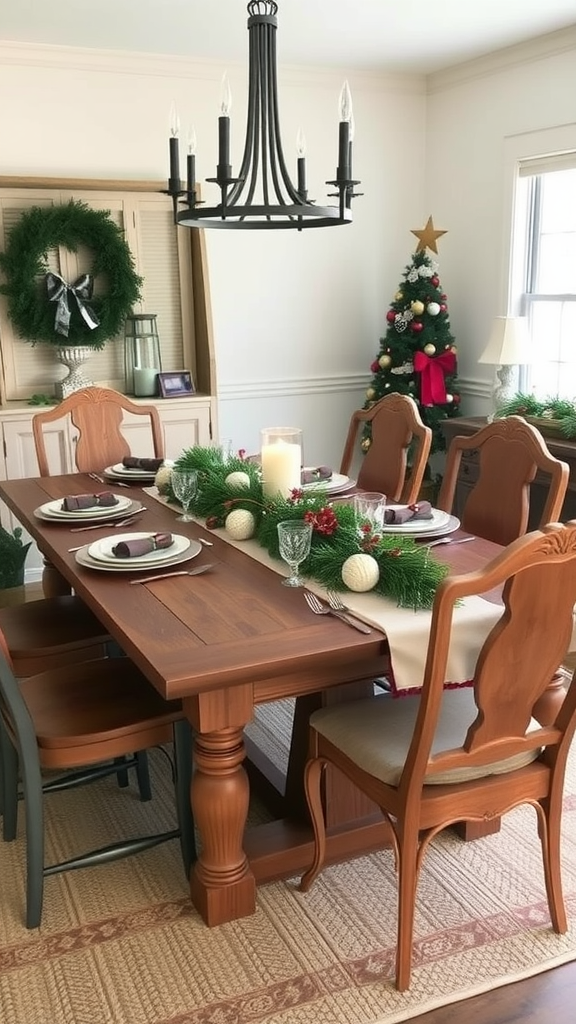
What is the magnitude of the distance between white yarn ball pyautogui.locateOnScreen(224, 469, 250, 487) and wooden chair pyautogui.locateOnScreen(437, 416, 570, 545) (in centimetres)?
66

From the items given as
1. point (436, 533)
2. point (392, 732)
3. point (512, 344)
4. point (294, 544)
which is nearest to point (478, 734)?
point (392, 732)

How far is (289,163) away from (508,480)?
290cm

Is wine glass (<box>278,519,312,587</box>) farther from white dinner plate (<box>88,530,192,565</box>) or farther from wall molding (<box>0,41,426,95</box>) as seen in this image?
wall molding (<box>0,41,426,95</box>)

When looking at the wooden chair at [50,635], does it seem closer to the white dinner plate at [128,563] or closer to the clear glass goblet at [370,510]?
the white dinner plate at [128,563]

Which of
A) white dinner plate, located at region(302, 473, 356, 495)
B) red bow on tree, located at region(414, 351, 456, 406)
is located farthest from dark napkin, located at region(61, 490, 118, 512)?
red bow on tree, located at region(414, 351, 456, 406)

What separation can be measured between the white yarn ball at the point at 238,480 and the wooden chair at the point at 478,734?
2.72ft

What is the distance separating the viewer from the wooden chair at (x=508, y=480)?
2518 mm

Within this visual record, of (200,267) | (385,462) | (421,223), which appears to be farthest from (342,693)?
(421,223)

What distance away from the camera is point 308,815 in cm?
226

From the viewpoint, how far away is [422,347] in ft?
15.8

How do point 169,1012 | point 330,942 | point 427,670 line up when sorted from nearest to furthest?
point 427,670, point 169,1012, point 330,942

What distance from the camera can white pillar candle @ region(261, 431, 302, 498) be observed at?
2502 mm

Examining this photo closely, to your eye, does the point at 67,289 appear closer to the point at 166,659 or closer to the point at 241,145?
the point at 241,145

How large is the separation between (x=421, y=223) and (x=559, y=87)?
4.07 ft
